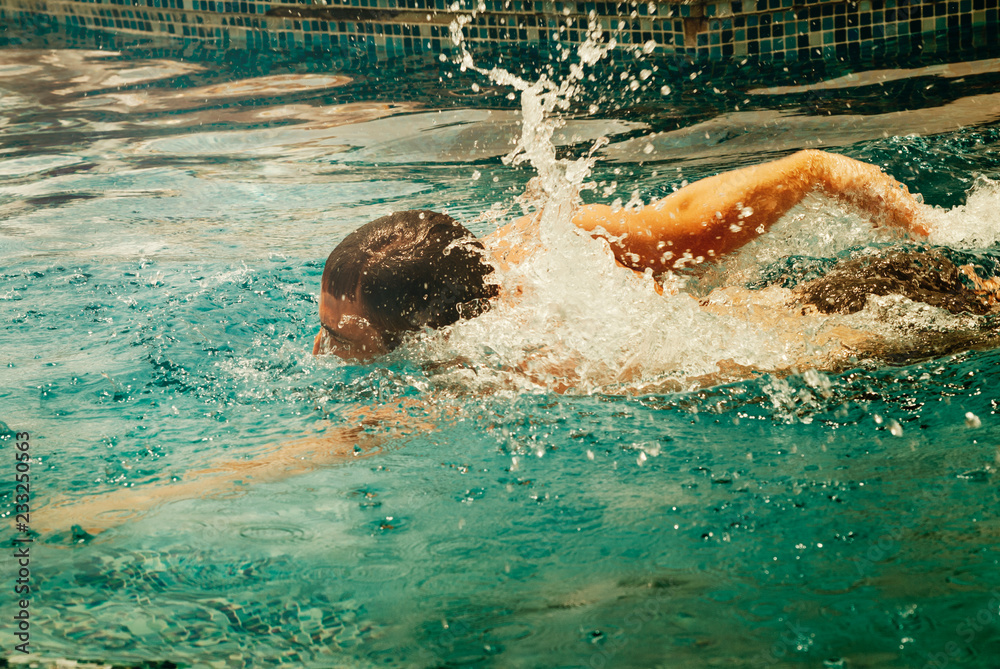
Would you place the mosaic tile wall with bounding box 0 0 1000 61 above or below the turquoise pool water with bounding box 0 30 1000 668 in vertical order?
above

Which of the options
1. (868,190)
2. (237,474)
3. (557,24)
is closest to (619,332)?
(868,190)

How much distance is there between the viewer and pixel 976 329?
2352mm

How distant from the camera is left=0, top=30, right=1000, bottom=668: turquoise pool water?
4.85 ft

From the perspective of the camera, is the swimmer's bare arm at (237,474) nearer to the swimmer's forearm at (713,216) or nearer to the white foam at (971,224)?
the swimmer's forearm at (713,216)

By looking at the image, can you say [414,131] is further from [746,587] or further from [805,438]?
[746,587]

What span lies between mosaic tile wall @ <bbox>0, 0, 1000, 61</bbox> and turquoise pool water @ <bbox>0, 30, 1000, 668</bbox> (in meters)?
2.49

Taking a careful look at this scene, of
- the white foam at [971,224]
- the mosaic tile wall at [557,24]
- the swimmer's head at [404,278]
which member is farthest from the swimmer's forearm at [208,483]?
the mosaic tile wall at [557,24]

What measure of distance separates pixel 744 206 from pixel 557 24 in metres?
5.49

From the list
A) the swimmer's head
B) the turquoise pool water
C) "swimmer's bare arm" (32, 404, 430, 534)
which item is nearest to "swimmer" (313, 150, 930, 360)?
the swimmer's head

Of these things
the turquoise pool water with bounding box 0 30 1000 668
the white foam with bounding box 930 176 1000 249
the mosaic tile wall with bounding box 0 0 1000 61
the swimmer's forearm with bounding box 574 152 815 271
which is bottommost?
the turquoise pool water with bounding box 0 30 1000 668

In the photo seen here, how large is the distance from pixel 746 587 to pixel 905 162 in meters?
3.63

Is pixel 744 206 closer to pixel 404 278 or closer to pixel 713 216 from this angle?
pixel 713 216

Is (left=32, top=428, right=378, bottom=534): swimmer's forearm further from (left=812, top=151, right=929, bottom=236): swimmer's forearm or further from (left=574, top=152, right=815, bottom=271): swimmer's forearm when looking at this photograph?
(left=812, top=151, right=929, bottom=236): swimmer's forearm

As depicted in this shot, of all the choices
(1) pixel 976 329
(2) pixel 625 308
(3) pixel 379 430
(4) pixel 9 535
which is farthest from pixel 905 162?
(4) pixel 9 535
